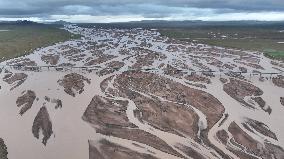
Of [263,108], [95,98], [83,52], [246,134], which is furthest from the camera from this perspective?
[83,52]

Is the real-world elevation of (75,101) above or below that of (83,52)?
above

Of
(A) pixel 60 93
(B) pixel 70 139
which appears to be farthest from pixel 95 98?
(B) pixel 70 139

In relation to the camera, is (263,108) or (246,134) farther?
(263,108)

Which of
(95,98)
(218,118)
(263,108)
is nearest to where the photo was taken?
(218,118)

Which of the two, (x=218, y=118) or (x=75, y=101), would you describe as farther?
(x=75, y=101)

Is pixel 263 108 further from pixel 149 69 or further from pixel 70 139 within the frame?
pixel 149 69

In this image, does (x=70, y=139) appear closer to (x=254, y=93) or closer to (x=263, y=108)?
(x=263, y=108)

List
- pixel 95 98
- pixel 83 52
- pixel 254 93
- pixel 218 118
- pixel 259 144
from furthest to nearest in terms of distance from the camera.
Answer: pixel 83 52 → pixel 254 93 → pixel 95 98 → pixel 218 118 → pixel 259 144

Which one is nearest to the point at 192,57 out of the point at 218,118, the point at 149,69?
the point at 149,69

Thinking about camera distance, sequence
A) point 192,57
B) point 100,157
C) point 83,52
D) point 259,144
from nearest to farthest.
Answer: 1. point 100,157
2. point 259,144
3. point 192,57
4. point 83,52
